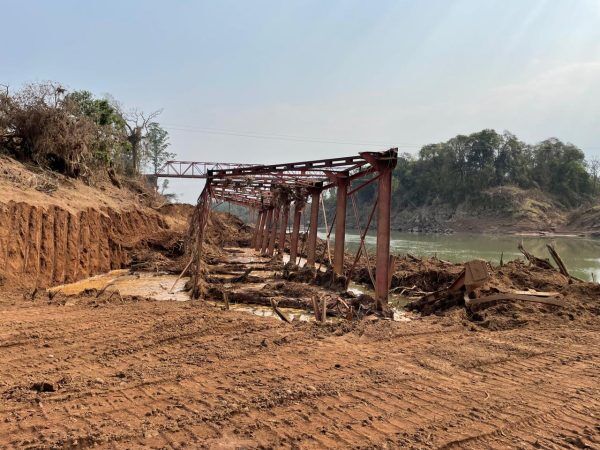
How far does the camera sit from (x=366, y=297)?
31.4 ft

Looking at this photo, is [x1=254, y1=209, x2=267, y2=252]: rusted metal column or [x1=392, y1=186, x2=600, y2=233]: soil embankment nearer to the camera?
[x1=254, y1=209, x2=267, y2=252]: rusted metal column

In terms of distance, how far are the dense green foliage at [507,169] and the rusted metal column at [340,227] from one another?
6752cm

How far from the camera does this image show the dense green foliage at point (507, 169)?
74.8 m

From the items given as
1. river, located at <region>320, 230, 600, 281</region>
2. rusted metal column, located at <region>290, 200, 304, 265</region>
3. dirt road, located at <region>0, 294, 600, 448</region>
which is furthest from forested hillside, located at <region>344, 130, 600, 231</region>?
dirt road, located at <region>0, 294, 600, 448</region>

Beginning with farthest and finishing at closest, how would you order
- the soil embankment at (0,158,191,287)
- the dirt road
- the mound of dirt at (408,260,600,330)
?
the soil embankment at (0,158,191,287), the mound of dirt at (408,260,600,330), the dirt road

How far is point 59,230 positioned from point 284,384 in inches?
418

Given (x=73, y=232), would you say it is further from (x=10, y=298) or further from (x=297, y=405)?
(x=297, y=405)

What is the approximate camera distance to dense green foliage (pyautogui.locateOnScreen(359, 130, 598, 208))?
245ft

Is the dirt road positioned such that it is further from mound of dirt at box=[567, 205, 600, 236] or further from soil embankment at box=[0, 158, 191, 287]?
mound of dirt at box=[567, 205, 600, 236]

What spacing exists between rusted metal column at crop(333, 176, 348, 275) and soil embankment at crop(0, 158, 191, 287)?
8213mm

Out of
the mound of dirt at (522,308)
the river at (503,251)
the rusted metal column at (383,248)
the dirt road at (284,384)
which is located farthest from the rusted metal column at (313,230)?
the dirt road at (284,384)

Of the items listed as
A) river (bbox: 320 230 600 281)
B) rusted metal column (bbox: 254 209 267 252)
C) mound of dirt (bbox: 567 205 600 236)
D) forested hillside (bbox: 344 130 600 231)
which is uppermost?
forested hillside (bbox: 344 130 600 231)

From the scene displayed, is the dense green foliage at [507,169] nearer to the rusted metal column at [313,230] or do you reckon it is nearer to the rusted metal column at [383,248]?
the rusted metal column at [313,230]

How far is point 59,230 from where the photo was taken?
40.9ft
